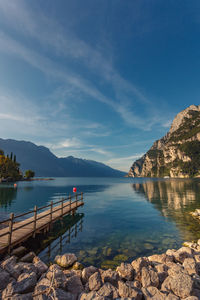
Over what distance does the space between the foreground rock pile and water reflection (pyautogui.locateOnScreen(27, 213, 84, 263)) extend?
4.45 metres

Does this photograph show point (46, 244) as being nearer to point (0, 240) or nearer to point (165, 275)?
point (0, 240)

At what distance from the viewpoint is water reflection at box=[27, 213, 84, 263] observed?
41.3 feet

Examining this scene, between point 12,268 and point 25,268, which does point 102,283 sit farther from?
point 12,268

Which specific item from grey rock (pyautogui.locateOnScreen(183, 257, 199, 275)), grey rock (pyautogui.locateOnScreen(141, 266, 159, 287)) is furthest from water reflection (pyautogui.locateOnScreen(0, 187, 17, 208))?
grey rock (pyautogui.locateOnScreen(183, 257, 199, 275))

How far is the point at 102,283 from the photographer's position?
699 centimetres

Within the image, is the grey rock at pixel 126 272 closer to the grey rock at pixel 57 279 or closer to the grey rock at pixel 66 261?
the grey rock at pixel 57 279

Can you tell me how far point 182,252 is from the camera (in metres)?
10.0

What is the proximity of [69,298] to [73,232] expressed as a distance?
12138mm

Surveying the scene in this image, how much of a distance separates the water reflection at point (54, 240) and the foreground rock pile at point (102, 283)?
4.45 m

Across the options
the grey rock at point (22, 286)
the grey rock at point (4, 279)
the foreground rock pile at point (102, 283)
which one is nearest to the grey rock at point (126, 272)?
the foreground rock pile at point (102, 283)

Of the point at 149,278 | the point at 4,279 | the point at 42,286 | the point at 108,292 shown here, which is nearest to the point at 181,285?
the point at 149,278

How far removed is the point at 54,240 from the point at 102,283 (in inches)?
394

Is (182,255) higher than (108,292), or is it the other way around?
(108,292)

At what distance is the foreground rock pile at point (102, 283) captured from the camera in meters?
6.08
